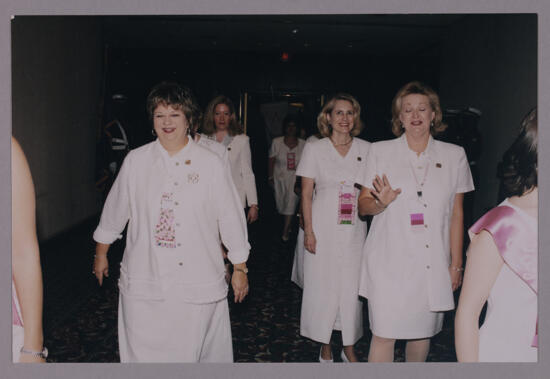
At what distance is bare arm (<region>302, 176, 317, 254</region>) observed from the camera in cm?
344

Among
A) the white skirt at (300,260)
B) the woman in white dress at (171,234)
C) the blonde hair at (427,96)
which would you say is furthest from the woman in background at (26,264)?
the white skirt at (300,260)

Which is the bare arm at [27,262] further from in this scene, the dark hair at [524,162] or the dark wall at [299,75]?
the dark wall at [299,75]

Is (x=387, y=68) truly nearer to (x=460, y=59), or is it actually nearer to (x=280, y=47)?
(x=280, y=47)

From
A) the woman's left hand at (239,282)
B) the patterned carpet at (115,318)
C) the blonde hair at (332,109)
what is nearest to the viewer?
the woman's left hand at (239,282)

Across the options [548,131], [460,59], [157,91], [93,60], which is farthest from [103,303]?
[460,59]

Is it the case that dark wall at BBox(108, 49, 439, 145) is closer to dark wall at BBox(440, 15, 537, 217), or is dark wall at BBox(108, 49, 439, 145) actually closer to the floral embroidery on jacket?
dark wall at BBox(440, 15, 537, 217)

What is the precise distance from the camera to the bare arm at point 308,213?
3443mm

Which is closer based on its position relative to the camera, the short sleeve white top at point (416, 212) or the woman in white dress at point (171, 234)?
the woman in white dress at point (171, 234)

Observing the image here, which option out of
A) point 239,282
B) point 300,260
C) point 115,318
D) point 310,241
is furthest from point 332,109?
point 115,318

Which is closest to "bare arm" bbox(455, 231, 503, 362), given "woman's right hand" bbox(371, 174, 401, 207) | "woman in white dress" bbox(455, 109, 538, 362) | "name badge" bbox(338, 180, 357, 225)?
"woman in white dress" bbox(455, 109, 538, 362)

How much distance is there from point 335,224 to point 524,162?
1.62 m

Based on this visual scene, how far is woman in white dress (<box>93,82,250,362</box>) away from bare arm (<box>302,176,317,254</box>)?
0.90 m

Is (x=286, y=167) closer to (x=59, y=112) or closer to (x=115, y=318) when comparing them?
(x=59, y=112)

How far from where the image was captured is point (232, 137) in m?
4.42
